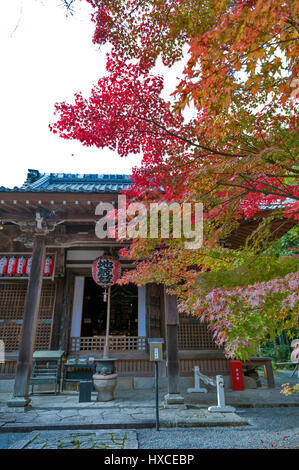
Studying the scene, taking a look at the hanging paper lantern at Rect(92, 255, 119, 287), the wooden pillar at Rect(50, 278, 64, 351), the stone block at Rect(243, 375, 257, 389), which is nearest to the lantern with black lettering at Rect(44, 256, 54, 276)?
the wooden pillar at Rect(50, 278, 64, 351)

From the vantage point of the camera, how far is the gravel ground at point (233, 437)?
4227 mm

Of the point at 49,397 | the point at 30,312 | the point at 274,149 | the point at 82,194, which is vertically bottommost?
the point at 49,397

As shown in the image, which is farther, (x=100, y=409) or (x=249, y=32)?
(x=100, y=409)

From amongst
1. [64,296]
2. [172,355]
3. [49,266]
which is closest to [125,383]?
[172,355]

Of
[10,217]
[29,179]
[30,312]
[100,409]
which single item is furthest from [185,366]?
[29,179]

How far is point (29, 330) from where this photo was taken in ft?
22.5

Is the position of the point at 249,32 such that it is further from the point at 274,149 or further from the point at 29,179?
the point at 29,179

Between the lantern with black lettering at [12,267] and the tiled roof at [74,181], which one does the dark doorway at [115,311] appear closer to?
the lantern with black lettering at [12,267]

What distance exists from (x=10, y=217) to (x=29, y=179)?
6385 millimetres

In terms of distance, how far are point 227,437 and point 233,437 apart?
0.34 feet

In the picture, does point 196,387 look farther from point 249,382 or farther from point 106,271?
point 106,271

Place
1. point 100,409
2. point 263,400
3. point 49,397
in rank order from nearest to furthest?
point 100,409
point 263,400
point 49,397
